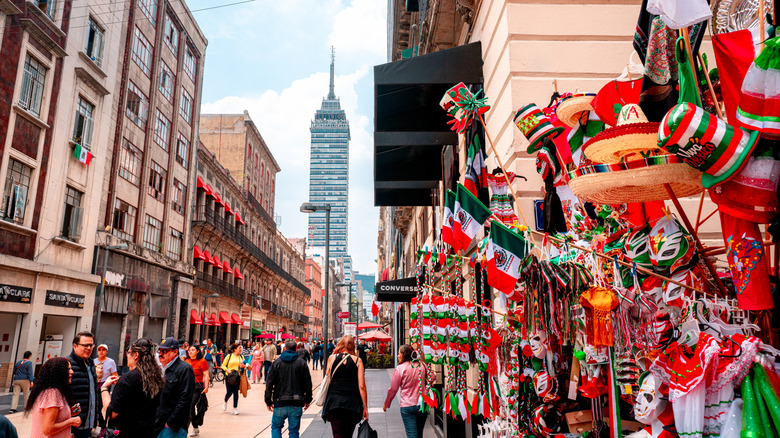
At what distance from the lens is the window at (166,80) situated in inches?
1219

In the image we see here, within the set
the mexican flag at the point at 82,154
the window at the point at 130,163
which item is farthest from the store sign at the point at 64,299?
the window at the point at 130,163

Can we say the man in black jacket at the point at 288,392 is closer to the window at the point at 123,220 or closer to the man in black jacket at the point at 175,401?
the man in black jacket at the point at 175,401

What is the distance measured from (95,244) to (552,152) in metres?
23.3

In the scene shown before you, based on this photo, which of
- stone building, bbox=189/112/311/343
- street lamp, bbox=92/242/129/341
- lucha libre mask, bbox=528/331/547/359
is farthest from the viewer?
stone building, bbox=189/112/311/343

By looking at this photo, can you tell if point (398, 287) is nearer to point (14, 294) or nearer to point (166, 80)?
point (14, 294)

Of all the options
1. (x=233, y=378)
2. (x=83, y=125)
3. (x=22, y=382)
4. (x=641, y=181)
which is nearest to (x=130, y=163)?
(x=83, y=125)

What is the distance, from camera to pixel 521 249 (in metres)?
4.29

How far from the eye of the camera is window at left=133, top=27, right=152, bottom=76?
90.1 feet

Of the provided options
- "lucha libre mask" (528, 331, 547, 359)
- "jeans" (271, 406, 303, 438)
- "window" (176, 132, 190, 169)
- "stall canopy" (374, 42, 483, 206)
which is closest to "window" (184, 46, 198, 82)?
"window" (176, 132, 190, 169)

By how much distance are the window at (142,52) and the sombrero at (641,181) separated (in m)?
29.3

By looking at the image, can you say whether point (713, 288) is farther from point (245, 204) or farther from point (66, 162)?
point (245, 204)

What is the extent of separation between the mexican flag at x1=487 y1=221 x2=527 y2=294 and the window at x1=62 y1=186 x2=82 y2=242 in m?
21.6

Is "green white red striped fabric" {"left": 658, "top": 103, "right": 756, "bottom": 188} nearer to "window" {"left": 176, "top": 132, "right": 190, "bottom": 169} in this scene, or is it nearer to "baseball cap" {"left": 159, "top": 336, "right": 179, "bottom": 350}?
"baseball cap" {"left": 159, "top": 336, "right": 179, "bottom": 350}

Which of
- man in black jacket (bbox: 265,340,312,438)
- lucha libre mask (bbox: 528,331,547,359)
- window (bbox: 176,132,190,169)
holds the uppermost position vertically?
window (bbox: 176,132,190,169)
